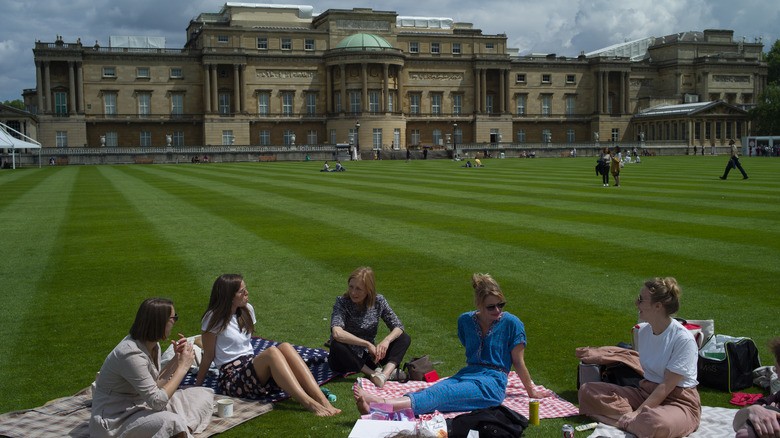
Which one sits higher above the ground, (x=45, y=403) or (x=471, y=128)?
(x=471, y=128)

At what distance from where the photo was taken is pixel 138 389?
653cm

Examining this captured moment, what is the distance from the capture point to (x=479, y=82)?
107 meters

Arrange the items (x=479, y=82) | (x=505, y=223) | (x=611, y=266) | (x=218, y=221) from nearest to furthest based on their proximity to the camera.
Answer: (x=611, y=266)
(x=505, y=223)
(x=218, y=221)
(x=479, y=82)

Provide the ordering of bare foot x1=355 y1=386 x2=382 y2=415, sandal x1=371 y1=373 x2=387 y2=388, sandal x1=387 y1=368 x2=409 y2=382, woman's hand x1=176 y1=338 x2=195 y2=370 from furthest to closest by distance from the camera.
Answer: sandal x1=387 y1=368 x2=409 y2=382 → sandal x1=371 y1=373 x2=387 y2=388 → bare foot x1=355 y1=386 x2=382 y2=415 → woman's hand x1=176 y1=338 x2=195 y2=370

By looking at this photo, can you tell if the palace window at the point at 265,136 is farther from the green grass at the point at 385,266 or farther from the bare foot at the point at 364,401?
the bare foot at the point at 364,401

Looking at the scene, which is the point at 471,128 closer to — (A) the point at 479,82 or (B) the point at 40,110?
(A) the point at 479,82

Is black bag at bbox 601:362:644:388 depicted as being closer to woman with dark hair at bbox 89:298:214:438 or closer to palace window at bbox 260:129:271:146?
woman with dark hair at bbox 89:298:214:438

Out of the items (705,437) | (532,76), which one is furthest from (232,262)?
(532,76)

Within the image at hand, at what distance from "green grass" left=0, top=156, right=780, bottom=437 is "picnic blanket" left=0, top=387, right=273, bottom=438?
0.20 meters

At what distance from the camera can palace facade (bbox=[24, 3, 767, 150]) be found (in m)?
94.8

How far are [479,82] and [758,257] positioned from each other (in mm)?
95326

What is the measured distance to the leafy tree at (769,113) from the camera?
330 ft

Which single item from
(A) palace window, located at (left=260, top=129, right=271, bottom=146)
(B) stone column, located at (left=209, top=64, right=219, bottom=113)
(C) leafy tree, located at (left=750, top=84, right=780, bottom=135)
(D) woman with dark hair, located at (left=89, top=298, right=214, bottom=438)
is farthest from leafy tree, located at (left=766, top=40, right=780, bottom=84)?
(D) woman with dark hair, located at (left=89, top=298, right=214, bottom=438)

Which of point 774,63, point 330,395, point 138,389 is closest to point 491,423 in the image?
point 330,395
